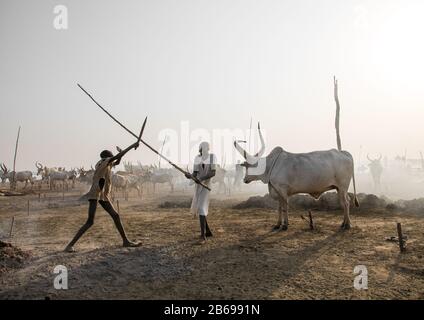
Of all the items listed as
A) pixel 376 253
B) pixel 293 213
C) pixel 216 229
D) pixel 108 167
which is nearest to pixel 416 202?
pixel 293 213

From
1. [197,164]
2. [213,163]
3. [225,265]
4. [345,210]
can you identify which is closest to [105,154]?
[197,164]

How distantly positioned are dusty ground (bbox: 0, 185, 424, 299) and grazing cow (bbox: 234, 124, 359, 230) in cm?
108

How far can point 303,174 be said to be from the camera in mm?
10070

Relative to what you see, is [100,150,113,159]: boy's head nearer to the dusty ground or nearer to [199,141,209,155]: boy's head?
the dusty ground

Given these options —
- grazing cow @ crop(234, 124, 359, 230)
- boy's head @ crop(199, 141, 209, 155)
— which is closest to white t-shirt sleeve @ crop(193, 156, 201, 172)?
boy's head @ crop(199, 141, 209, 155)

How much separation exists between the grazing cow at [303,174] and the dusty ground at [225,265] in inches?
42.4

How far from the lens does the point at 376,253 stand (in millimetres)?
7391

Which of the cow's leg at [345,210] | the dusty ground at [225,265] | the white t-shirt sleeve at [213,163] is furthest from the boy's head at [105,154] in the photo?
the cow's leg at [345,210]

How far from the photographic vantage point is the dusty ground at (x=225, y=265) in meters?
5.20

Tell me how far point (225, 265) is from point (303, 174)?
4.67 metres

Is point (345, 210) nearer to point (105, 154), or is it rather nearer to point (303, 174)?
point (303, 174)

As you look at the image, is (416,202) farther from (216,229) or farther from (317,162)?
(216,229)

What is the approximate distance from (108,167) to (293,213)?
30.1 ft
